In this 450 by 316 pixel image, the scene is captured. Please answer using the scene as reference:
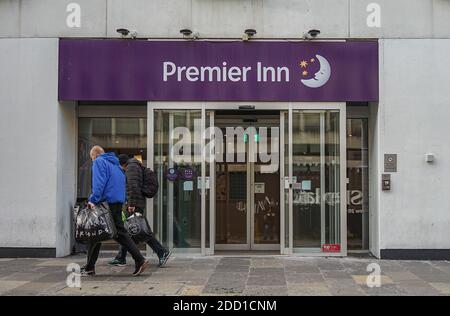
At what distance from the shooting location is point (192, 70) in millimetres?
10391

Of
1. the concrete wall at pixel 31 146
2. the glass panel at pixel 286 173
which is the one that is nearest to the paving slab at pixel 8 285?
the concrete wall at pixel 31 146

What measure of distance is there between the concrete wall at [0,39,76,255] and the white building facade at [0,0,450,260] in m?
0.02

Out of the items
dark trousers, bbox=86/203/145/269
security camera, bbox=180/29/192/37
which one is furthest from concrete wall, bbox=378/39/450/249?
dark trousers, bbox=86/203/145/269

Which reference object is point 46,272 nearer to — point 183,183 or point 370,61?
point 183,183

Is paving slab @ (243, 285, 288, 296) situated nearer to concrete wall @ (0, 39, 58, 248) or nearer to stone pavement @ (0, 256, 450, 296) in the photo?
stone pavement @ (0, 256, 450, 296)

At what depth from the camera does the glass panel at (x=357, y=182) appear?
1113 centimetres

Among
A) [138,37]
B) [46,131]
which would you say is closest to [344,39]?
[138,37]

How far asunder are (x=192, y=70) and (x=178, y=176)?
2000 millimetres

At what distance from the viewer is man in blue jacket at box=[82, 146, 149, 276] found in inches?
330

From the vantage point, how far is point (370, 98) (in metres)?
10.2

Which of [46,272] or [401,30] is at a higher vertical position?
[401,30]

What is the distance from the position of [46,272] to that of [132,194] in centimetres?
182
